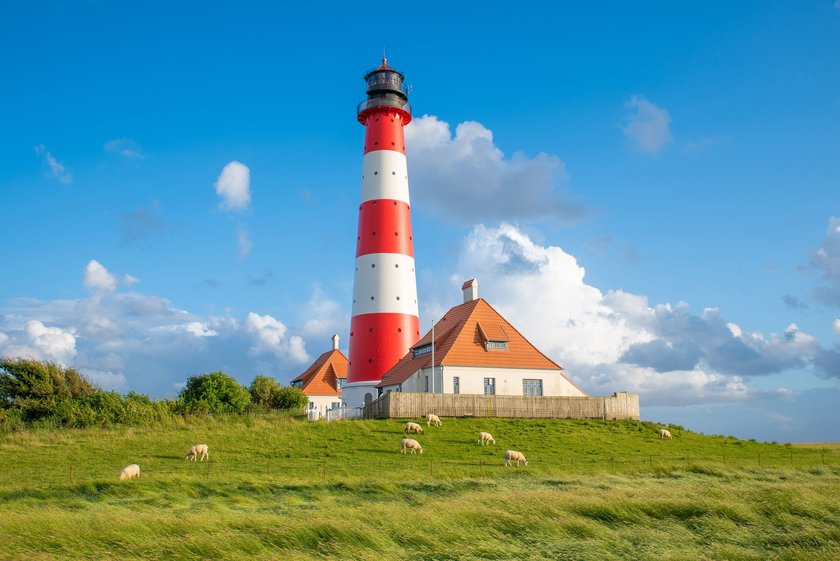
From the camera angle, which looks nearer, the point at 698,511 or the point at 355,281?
the point at 698,511

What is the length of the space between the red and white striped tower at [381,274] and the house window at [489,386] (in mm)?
7158

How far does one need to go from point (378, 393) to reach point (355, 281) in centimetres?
791

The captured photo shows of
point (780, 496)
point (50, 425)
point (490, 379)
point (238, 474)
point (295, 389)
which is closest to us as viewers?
point (780, 496)

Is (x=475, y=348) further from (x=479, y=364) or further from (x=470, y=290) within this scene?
(x=470, y=290)

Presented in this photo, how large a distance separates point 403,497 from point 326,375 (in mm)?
52188

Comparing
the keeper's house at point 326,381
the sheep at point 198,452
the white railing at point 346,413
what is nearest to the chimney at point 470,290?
the white railing at point 346,413

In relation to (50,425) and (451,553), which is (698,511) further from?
(50,425)

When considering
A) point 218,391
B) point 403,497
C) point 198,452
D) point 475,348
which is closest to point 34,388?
point 218,391

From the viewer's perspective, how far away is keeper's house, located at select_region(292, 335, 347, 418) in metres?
71.4

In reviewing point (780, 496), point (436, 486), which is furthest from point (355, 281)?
point (780, 496)

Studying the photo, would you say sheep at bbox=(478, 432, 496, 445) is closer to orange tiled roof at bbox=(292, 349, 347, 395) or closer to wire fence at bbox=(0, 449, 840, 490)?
wire fence at bbox=(0, 449, 840, 490)

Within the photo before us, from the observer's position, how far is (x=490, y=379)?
4631cm

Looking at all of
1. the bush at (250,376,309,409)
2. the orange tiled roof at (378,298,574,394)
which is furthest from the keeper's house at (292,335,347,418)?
the orange tiled roof at (378,298,574,394)

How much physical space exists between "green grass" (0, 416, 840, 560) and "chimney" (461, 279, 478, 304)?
47.3 ft
